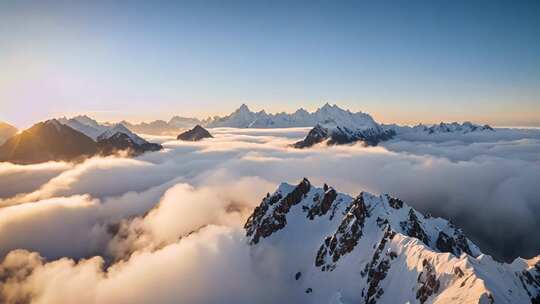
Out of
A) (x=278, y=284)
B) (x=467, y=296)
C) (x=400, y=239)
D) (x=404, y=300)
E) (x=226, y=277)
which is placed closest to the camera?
(x=467, y=296)

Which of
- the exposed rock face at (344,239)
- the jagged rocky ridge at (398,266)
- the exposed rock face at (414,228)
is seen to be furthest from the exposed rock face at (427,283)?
the exposed rock face at (344,239)

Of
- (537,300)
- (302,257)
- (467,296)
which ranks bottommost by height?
(302,257)

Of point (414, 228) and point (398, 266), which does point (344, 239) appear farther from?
point (398, 266)

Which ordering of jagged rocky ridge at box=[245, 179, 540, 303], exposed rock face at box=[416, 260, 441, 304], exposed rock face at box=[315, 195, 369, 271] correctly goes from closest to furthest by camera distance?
jagged rocky ridge at box=[245, 179, 540, 303], exposed rock face at box=[416, 260, 441, 304], exposed rock face at box=[315, 195, 369, 271]

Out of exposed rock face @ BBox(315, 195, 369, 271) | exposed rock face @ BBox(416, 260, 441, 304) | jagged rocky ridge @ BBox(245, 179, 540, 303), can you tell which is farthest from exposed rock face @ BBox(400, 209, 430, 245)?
exposed rock face @ BBox(416, 260, 441, 304)

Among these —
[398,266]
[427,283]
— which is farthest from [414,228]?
[427,283]

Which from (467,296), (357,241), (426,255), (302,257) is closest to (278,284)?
(302,257)

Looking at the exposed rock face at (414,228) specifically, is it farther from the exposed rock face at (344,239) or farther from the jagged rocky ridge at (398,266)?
the exposed rock face at (344,239)

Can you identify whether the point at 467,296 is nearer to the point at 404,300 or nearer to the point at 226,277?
the point at 404,300

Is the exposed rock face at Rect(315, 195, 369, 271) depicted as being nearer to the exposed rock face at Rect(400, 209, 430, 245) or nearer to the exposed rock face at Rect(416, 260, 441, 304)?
the exposed rock face at Rect(400, 209, 430, 245)
